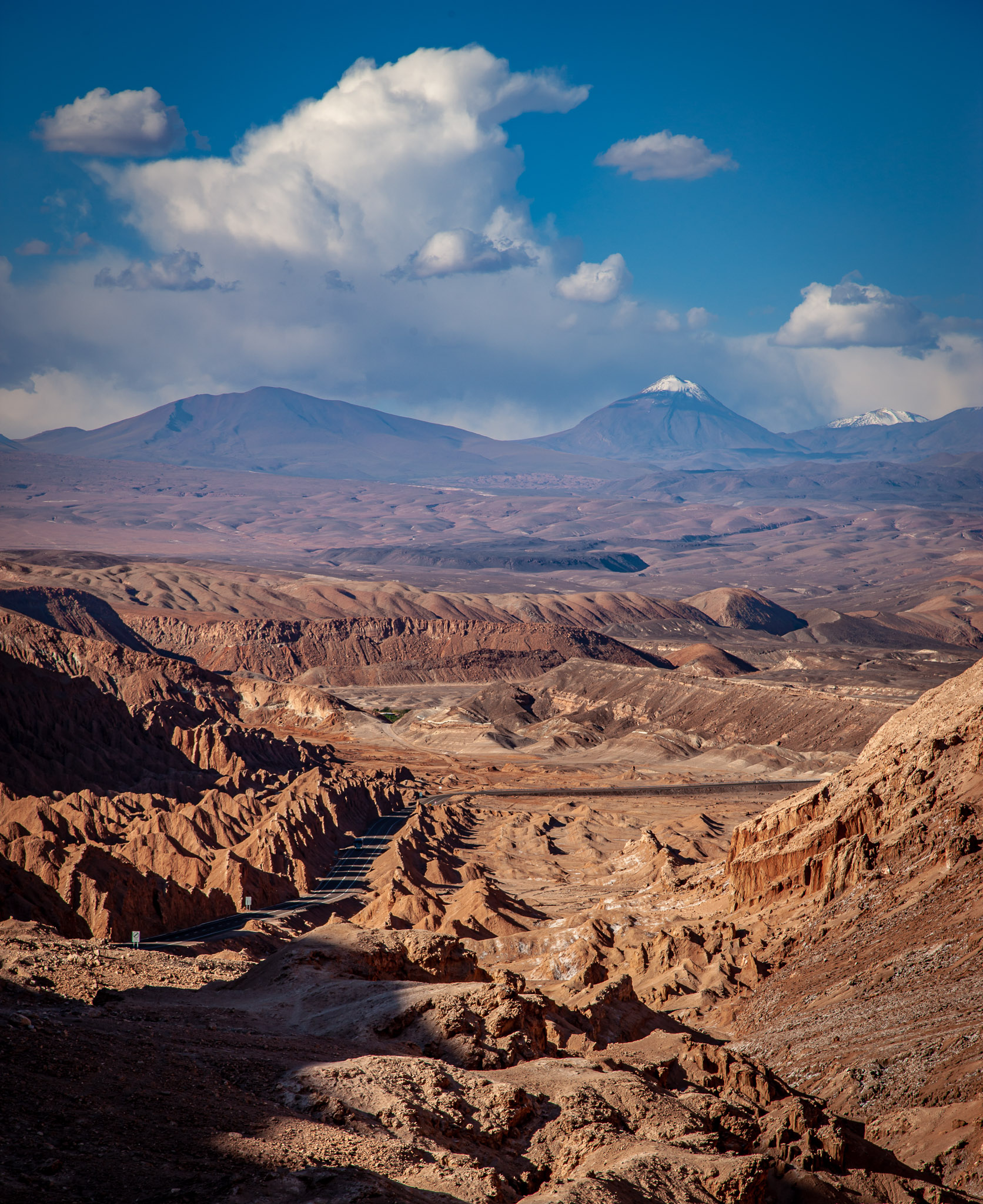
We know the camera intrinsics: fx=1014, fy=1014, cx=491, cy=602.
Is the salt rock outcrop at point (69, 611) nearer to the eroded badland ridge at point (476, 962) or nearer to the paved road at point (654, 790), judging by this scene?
the eroded badland ridge at point (476, 962)

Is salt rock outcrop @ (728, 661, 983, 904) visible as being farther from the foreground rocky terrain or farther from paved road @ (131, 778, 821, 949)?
paved road @ (131, 778, 821, 949)

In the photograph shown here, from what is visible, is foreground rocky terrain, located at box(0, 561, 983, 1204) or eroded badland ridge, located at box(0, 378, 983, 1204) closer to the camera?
foreground rocky terrain, located at box(0, 561, 983, 1204)

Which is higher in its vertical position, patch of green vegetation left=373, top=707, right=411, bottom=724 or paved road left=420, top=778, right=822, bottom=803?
patch of green vegetation left=373, top=707, right=411, bottom=724

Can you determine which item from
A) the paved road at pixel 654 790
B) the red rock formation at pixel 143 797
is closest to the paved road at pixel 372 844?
the paved road at pixel 654 790

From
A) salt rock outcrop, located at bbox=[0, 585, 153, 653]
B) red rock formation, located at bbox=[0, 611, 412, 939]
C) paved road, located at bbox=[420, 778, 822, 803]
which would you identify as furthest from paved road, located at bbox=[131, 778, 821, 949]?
salt rock outcrop, located at bbox=[0, 585, 153, 653]

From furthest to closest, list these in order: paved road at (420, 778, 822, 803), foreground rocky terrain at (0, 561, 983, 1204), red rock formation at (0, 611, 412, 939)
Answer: paved road at (420, 778, 822, 803) → red rock formation at (0, 611, 412, 939) → foreground rocky terrain at (0, 561, 983, 1204)

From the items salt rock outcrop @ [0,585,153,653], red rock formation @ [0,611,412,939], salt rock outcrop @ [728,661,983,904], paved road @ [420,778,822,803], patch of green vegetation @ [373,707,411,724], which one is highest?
salt rock outcrop @ [0,585,153,653]

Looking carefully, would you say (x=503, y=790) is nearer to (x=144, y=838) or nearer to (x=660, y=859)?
(x=660, y=859)

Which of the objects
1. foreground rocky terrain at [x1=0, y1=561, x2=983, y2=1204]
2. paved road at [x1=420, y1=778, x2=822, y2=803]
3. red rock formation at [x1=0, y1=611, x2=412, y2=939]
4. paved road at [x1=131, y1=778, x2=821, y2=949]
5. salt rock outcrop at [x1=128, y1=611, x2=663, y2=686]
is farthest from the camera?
salt rock outcrop at [x1=128, y1=611, x2=663, y2=686]
